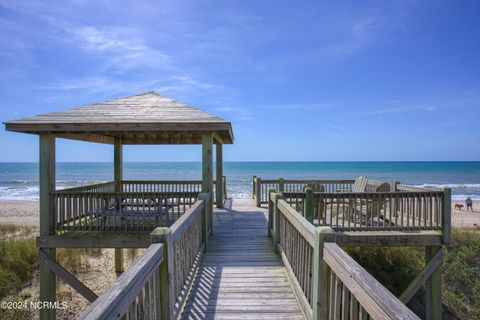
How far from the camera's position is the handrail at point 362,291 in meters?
1.52

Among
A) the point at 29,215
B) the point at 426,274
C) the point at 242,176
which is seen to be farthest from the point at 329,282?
the point at 242,176

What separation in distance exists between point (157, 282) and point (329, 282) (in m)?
1.64

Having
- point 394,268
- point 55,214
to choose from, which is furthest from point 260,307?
point 394,268

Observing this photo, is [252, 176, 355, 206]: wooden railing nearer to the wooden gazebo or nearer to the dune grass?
the wooden gazebo

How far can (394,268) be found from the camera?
952 centimetres

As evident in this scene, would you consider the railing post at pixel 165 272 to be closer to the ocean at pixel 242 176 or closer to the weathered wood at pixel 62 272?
the weathered wood at pixel 62 272

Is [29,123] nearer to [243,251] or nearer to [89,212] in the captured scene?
[89,212]

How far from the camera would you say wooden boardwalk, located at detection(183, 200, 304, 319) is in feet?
11.7

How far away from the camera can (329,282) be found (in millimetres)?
2754

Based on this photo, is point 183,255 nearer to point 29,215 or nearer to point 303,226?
point 303,226

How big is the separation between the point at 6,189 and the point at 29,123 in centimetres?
4252

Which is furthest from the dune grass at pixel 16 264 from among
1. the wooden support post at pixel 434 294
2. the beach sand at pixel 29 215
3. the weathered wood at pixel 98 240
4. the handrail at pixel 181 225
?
the wooden support post at pixel 434 294

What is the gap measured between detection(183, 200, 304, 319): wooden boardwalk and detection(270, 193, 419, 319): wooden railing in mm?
235

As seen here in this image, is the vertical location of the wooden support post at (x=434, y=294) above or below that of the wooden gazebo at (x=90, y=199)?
below
